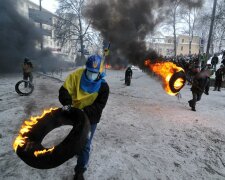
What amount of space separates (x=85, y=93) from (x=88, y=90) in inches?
2.7

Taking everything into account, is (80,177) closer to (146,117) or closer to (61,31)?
(146,117)

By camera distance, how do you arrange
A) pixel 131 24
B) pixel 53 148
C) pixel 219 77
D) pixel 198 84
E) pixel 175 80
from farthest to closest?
1. pixel 219 77
2. pixel 131 24
3. pixel 198 84
4. pixel 175 80
5. pixel 53 148

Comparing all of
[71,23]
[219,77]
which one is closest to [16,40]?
[71,23]

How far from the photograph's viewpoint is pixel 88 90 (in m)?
3.30

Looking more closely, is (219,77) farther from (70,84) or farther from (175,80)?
(70,84)

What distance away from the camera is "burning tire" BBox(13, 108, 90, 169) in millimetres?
2764

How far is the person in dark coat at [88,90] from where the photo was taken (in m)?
3.29

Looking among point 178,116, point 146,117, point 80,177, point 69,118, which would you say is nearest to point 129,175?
point 80,177

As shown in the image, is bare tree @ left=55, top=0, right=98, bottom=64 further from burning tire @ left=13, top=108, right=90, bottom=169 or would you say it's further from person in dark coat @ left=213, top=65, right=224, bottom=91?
burning tire @ left=13, top=108, right=90, bottom=169

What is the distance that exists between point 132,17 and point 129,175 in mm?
9133

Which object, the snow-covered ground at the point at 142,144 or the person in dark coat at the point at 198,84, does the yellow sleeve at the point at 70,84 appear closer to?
the snow-covered ground at the point at 142,144

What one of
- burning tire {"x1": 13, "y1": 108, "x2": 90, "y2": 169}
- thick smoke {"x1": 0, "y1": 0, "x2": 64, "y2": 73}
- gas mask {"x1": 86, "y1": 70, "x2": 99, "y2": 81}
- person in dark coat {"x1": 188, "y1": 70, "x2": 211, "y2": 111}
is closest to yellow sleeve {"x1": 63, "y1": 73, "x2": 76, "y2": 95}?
gas mask {"x1": 86, "y1": 70, "x2": 99, "y2": 81}

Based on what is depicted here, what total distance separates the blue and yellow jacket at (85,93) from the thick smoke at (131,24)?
7.69 m

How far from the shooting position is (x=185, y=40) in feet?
246
